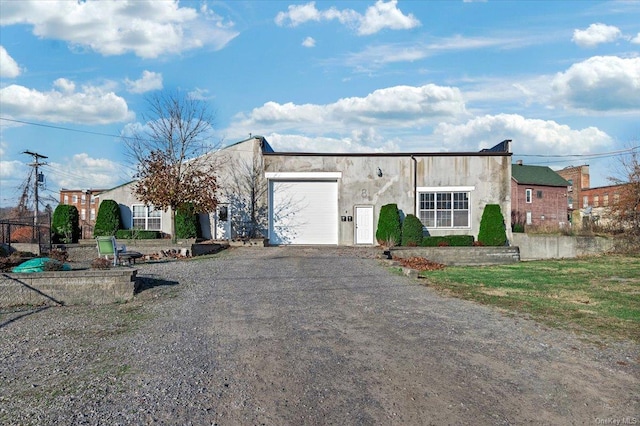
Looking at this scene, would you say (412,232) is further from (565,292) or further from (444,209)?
(565,292)

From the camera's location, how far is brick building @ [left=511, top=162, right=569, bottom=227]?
50.6 m

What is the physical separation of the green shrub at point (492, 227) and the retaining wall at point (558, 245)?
6.23 feet

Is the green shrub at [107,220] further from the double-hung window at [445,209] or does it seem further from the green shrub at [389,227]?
the double-hung window at [445,209]

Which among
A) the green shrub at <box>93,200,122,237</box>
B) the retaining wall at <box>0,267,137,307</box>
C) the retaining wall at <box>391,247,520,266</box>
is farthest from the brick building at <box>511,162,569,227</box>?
the retaining wall at <box>0,267,137,307</box>

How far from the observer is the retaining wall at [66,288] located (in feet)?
32.9

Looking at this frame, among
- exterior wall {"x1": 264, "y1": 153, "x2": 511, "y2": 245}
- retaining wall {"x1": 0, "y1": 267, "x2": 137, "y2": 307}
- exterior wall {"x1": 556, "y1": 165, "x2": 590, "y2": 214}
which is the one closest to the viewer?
retaining wall {"x1": 0, "y1": 267, "x2": 137, "y2": 307}

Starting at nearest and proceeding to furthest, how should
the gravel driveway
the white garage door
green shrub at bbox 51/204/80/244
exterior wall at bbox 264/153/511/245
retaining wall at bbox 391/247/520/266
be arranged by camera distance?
1. the gravel driveway
2. retaining wall at bbox 391/247/520/266
3. green shrub at bbox 51/204/80/244
4. exterior wall at bbox 264/153/511/245
5. the white garage door

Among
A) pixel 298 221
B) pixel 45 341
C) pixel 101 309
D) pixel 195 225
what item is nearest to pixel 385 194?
pixel 298 221

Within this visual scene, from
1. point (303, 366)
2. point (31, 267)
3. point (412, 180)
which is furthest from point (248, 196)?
point (303, 366)

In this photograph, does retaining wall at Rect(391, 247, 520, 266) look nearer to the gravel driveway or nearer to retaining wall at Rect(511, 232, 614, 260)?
retaining wall at Rect(511, 232, 614, 260)

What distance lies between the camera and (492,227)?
24.2 meters

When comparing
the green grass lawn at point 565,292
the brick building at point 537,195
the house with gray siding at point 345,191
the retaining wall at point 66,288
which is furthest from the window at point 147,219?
the brick building at point 537,195

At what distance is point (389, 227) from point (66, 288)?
629 inches

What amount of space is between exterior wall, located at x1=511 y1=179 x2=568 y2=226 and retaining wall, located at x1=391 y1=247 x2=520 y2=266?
94.4 ft
